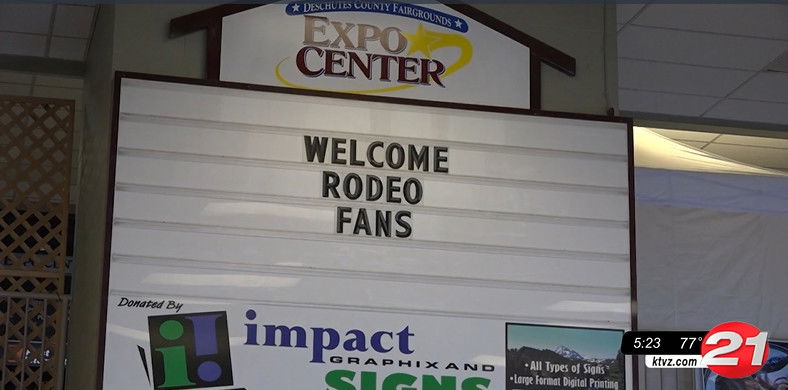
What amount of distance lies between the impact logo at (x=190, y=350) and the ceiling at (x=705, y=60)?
3.24 m

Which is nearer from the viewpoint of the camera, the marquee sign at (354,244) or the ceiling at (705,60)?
the marquee sign at (354,244)

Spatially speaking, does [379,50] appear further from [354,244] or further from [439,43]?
[354,244]

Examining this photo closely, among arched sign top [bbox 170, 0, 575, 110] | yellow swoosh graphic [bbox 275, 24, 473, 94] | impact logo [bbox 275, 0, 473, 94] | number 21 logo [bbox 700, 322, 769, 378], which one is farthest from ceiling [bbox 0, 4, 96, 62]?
number 21 logo [bbox 700, 322, 769, 378]

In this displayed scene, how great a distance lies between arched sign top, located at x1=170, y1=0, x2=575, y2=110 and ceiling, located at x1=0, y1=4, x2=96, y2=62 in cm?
150

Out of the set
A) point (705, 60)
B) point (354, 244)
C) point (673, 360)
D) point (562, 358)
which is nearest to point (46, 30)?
point (354, 244)

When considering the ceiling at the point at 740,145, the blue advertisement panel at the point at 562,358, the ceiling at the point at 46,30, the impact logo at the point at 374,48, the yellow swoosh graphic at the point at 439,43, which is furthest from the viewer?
the ceiling at the point at 740,145

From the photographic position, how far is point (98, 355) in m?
5.12

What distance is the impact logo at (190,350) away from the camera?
5.21 m

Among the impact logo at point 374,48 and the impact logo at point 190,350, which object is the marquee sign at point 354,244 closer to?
the impact logo at point 190,350

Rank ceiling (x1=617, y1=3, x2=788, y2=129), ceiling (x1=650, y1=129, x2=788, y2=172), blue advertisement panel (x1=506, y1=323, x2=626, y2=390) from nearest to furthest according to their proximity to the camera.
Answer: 1. blue advertisement panel (x1=506, y1=323, x2=626, y2=390)
2. ceiling (x1=617, y1=3, x2=788, y2=129)
3. ceiling (x1=650, y1=129, x2=788, y2=172)

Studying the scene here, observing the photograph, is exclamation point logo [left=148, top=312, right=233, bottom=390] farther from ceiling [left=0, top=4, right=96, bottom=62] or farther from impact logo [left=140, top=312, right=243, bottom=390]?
ceiling [left=0, top=4, right=96, bottom=62]

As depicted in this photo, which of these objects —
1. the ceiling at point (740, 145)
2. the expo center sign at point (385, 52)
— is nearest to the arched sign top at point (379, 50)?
the expo center sign at point (385, 52)

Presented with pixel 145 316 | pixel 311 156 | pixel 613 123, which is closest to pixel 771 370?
pixel 613 123

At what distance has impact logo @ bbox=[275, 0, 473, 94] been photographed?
5.77m
